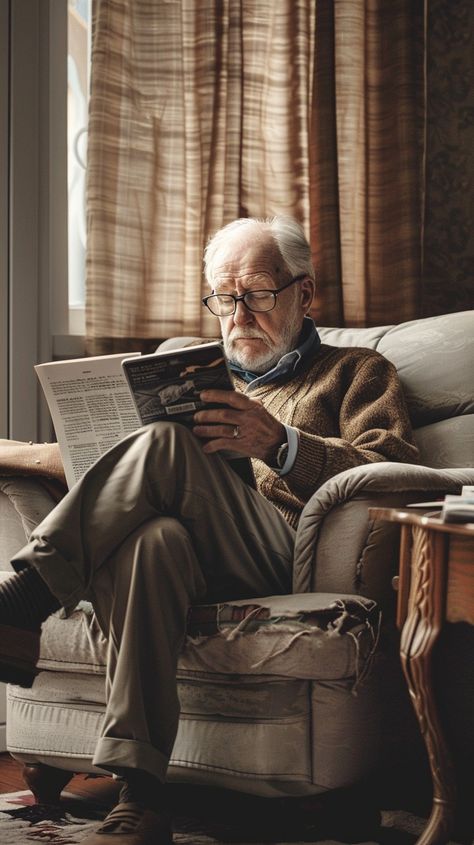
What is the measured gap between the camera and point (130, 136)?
2674 millimetres

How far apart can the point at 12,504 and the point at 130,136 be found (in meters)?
1.23

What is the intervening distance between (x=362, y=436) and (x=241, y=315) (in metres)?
0.44

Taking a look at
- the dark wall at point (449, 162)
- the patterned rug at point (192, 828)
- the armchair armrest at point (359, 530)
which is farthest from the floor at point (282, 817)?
the dark wall at point (449, 162)

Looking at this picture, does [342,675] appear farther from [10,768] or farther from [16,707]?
[10,768]

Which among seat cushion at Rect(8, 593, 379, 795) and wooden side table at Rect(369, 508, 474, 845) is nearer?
wooden side table at Rect(369, 508, 474, 845)

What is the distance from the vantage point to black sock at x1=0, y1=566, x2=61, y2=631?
58.1 inches

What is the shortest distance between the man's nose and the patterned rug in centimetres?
100

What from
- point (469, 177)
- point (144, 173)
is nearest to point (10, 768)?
point (144, 173)

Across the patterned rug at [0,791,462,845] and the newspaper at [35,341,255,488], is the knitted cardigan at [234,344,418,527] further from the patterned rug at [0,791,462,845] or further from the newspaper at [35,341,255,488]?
the patterned rug at [0,791,462,845]

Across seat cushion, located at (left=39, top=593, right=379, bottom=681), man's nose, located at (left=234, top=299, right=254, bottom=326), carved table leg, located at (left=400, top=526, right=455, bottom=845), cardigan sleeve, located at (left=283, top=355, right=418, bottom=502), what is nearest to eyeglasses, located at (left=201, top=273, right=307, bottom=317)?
man's nose, located at (left=234, top=299, right=254, bottom=326)

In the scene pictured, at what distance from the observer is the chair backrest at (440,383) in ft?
6.68

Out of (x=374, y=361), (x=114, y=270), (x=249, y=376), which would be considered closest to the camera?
(x=374, y=361)

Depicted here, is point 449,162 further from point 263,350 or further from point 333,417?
point 333,417

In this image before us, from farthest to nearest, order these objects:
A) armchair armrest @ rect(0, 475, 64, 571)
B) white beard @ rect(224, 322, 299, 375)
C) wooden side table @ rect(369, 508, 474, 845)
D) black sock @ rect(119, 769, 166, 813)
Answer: white beard @ rect(224, 322, 299, 375)
armchair armrest @ rect(0, 475, 64, 571)
black sock @ rect(119, 769, 166, 813)
wooden side table @ rect(369, 508, 474, 845)
